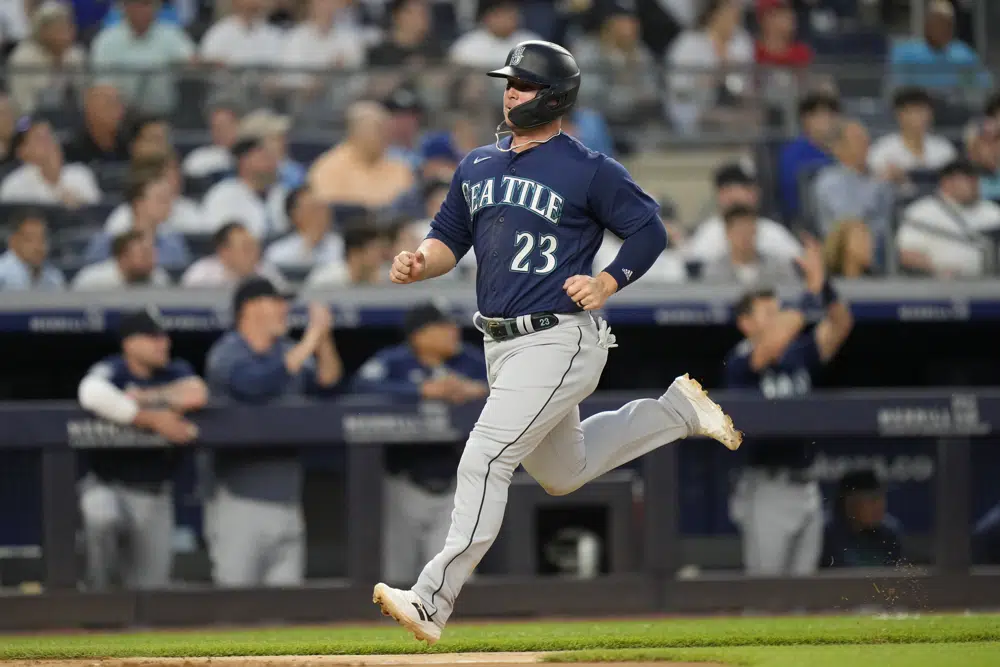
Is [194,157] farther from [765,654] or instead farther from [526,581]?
[765,654]

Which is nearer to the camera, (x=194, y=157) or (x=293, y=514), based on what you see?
(x=293, y=514)

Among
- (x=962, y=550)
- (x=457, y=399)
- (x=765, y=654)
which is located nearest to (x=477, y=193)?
(x=765, y=654)

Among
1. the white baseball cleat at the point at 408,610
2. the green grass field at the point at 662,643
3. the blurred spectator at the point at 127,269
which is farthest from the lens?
the blurred spectator at the point at 127,269

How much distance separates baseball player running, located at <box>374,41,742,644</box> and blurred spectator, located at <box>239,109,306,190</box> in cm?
426

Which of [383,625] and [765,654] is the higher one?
[765,654]

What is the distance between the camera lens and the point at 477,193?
4527mm

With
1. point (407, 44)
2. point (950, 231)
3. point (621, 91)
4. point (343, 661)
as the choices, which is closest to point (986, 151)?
point (950, 231)

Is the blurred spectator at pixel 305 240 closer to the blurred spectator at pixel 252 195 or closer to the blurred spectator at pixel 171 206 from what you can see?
the blurred spectator at pixel 252 195

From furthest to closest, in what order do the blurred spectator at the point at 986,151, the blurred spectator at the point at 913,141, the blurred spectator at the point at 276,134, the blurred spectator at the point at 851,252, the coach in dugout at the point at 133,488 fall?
the blurred spectator at the point at 913,141 < the blurred spectator at the point at 986,151 < the blurred spectator at the point at 276,134 < the blurred spectator at the point at 851,252 < the coach in dugout at the point at 133,488

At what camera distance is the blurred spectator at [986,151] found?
346 inches

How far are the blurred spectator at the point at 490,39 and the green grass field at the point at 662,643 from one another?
14.8 feet

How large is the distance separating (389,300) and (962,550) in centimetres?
319

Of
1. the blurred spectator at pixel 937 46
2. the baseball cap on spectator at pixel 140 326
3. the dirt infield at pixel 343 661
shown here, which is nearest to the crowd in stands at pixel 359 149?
the blurred spectator at pixel 937 46

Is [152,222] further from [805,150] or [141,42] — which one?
[805,150]
